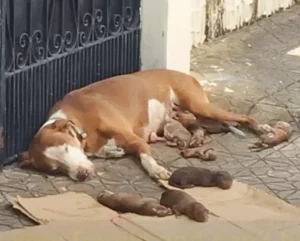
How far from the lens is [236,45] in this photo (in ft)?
23.2

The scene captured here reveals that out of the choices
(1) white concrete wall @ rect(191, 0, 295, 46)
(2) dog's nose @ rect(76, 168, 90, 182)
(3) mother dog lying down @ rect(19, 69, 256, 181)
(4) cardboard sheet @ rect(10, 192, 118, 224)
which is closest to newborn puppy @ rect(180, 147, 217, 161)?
(3) mother dog lying down @ rect(19, 69, 256, 181)

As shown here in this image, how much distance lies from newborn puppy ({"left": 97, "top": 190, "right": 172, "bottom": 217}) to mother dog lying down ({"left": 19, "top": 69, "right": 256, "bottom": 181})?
1.16 ft

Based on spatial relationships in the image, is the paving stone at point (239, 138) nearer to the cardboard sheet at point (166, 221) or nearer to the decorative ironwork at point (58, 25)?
Result: the cardboard sheet at point (166, 221)

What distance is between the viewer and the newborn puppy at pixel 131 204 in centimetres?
411

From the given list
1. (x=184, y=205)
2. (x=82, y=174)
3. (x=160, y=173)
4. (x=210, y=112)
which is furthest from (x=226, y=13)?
(x=184, y=205)

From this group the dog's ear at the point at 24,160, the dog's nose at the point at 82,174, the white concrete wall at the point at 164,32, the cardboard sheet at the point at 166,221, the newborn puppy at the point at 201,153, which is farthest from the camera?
the white concrete wall at the point at 164,32

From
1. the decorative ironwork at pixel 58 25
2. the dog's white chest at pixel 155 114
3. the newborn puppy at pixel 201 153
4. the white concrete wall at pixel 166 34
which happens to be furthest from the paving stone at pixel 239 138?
the decorative ironwork at pixel 58 25

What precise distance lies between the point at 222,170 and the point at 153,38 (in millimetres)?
1354

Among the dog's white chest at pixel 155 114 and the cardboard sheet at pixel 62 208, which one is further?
the dog's white chest at pixel 155 114

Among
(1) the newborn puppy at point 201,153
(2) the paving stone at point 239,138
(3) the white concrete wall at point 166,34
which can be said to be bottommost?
(2) the paving stone at point 239,138

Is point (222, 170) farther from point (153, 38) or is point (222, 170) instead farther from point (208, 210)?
point (153, 38)

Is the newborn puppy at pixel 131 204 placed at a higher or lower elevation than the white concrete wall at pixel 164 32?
lower

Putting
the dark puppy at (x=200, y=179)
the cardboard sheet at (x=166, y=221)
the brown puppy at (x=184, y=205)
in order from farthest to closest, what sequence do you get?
the dark puppy at (x=200, y=179) → the brown puppy at (x=184, y=205) → the cardboard sheet at (x=166, y=221)

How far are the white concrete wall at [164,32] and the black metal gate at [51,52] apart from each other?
Answer: 7 cm
